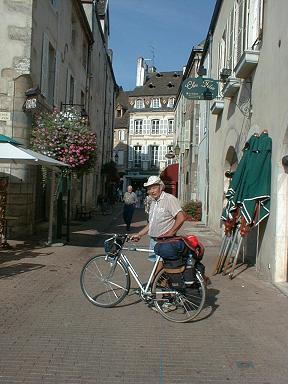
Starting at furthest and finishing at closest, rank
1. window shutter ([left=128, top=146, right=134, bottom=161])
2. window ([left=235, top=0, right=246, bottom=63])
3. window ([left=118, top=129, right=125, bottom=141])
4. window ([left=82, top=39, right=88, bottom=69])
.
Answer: window ([left=118, top=129, right=125, bottom=141])
window shutter ([left=128, top=146, right=134, bottom=161])
window ([left=82, top=39, right=88, bottom=69])
window ([left=235, top=0, right=246, bottom=63])

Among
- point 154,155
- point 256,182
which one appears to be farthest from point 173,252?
point 154,155

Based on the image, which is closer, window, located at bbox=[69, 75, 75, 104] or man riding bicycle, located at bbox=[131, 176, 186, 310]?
man riding bicycle, located at bbox=[131, 176, 186, 310]

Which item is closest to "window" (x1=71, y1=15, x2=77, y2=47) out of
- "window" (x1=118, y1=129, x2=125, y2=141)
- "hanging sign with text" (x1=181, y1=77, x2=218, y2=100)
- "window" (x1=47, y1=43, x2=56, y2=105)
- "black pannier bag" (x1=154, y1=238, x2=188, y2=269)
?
"window" (x1=47, y1=43, x2=56, y2=105)

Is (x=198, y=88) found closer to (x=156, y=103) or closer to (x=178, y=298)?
(x=178, y=298)

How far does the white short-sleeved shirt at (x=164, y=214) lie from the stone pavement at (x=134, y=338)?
3.37 ft

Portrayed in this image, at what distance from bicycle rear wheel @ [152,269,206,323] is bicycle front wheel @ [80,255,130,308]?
48 centimetres

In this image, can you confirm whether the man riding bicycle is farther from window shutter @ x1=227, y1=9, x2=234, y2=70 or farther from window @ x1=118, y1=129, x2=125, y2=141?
window @ x1=118, y1=129, x2=125, y2=141

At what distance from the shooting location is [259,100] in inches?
366

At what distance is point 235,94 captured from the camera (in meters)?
12.0

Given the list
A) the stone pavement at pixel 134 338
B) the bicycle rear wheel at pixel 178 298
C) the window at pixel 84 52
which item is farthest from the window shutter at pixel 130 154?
the bicycle rear wheel at pixel 178 298

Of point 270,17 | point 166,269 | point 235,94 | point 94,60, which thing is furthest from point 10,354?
point 94,60

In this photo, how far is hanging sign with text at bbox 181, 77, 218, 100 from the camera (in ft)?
40.2

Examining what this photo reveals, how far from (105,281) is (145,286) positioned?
0.59m

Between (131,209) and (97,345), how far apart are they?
13.1 metres
